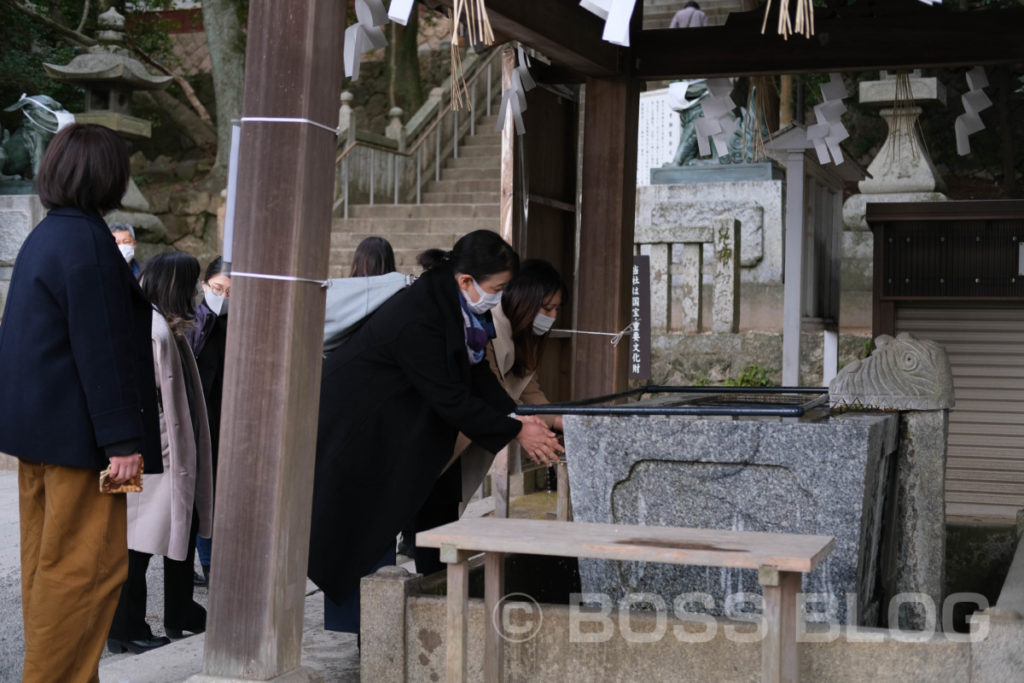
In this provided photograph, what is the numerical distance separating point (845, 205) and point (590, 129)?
17.6 feet

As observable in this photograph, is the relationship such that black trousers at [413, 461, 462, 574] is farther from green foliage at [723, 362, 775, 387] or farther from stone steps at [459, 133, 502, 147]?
stone steps at [459, 133, 502, 147]

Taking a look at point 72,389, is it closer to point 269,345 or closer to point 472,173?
point 269,345

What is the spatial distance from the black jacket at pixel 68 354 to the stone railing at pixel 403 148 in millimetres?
12045

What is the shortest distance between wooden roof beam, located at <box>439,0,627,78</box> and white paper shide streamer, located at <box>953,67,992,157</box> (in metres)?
2.19

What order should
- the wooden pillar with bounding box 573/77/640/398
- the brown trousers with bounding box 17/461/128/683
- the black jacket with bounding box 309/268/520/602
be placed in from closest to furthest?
the brown trousers with bounding box 17/461/128/683
the black jacket with bounding box 309/268/520/602
the wooden pillar with bounding box 573/77/640/398

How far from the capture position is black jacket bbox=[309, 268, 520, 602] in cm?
408

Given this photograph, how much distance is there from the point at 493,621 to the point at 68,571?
1.26m

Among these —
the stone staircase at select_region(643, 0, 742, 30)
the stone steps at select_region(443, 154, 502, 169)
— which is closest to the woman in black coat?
the stone steps at select_region(443, 154, 502, 169)

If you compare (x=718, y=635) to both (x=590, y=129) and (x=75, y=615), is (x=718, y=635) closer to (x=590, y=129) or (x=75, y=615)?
(x=75, y=615)

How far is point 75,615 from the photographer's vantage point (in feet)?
11.1

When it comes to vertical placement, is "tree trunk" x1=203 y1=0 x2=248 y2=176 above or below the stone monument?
above

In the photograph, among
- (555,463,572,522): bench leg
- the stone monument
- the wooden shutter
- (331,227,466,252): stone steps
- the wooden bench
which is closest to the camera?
the wooden bench

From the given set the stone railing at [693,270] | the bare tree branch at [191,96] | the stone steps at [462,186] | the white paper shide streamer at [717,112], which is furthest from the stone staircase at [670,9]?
the white paper shide streamer at [717,112]

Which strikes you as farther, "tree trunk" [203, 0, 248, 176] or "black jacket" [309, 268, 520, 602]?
"tree trunk" [203, 0, 248, 176]
